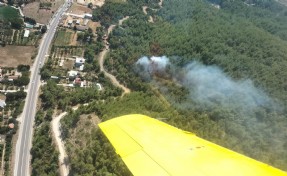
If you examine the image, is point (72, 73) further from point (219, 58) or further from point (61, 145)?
point (219, 58)

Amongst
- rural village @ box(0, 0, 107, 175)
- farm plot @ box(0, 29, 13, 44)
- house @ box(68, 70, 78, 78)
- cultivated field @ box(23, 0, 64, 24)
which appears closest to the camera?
rural village @ box(0, 0, 107, 175)

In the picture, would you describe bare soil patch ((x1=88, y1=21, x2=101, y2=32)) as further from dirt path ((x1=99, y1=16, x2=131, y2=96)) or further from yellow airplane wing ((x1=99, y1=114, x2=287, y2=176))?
yellow airplane wing ((x1=99, y1=114, x2=287, y2=176))

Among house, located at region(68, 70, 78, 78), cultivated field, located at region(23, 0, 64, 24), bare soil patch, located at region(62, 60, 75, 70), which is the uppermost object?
cultivated field, located at region(23, 0, 64, 24)

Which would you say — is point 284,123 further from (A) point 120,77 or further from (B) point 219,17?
(B) point 219,17

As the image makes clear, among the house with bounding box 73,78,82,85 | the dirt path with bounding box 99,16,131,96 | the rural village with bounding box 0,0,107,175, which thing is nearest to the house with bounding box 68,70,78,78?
the rural village with bounding box 0,0,107,175

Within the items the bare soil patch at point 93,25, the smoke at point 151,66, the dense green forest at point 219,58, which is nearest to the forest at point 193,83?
the dense green forest at point 219,58

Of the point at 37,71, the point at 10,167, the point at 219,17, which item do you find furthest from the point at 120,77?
the point at 219,17
